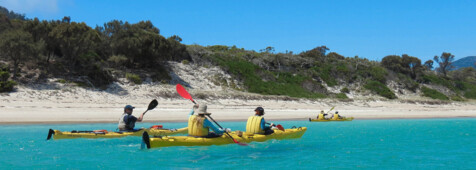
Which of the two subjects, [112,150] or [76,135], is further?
[76,135]

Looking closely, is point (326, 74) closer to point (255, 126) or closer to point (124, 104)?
point (124, 104)

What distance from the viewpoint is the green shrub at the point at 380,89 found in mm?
38803

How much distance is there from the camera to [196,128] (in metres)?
9.81

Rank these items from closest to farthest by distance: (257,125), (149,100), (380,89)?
1. (257,125)
2. (149,100)
3. (380,89)

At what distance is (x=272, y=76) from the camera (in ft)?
128

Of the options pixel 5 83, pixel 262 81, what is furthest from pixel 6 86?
pixel 262 81

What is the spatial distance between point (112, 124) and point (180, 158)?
32.0ft

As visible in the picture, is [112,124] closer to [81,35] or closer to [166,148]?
[166,148]

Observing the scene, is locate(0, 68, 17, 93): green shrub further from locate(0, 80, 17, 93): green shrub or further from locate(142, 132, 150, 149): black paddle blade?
locate(142, 132, 150, 149): black paddle blade

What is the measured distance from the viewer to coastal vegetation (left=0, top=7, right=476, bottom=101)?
81.3 feet

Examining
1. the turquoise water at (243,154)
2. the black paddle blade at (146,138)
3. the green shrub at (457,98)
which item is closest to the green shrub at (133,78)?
the turquoise water at (243,154)

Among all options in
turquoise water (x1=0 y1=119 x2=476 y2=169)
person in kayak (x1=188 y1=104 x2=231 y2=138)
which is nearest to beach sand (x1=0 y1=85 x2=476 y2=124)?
turquoise water (x1=0 y1=119 x2=476 y2=169)

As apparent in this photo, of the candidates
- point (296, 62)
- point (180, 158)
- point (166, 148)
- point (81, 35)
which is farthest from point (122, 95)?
point (296, 62)

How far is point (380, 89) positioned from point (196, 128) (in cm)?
3509
